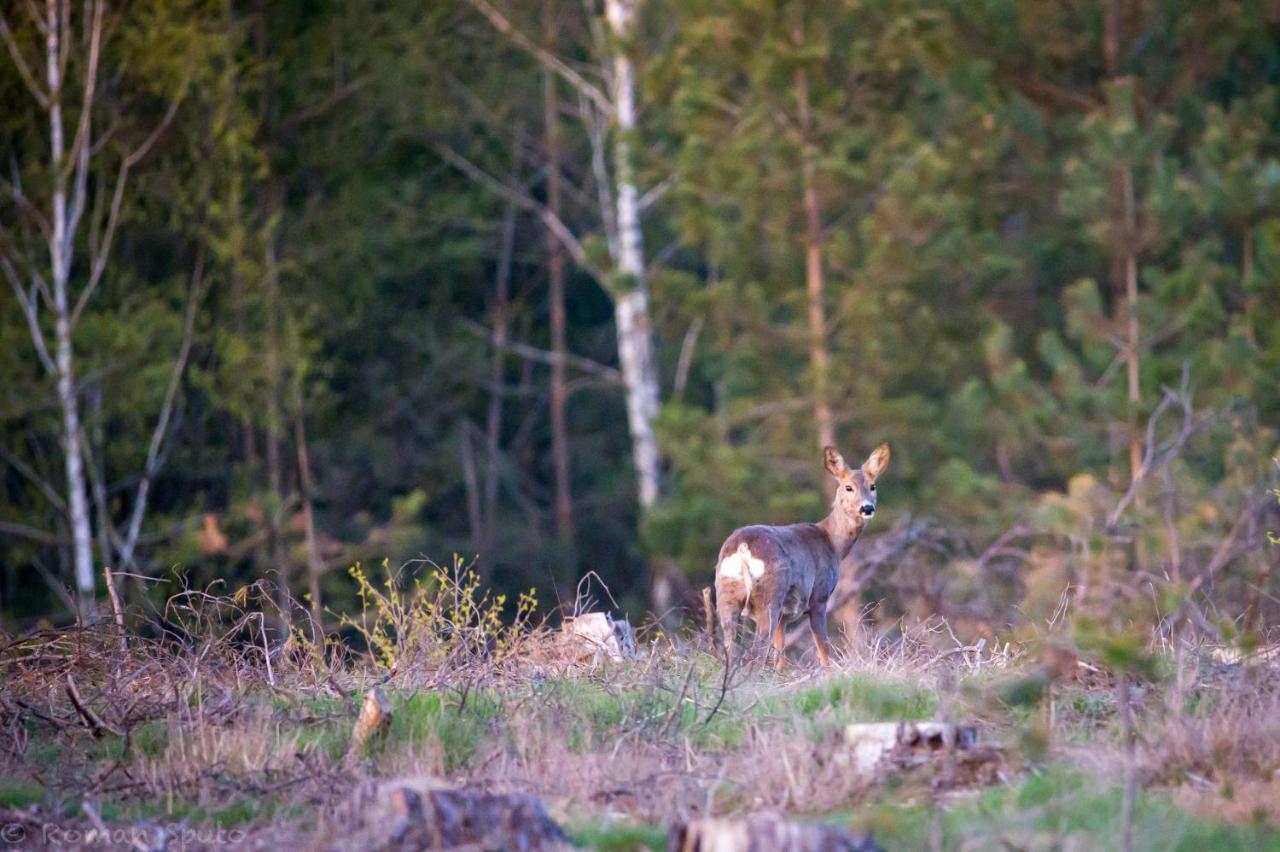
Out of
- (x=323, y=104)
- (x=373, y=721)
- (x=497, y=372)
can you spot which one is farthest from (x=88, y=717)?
(x=497, y=372)

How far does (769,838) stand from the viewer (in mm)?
5430

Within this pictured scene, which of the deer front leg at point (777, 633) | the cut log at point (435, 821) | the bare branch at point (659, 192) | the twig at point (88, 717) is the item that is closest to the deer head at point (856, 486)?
the deer front leg at point (777, 633)

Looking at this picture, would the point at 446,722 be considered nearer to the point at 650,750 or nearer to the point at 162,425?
the point at 650,750

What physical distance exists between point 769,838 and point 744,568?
15.1 ft

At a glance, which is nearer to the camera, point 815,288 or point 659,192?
point 815,288

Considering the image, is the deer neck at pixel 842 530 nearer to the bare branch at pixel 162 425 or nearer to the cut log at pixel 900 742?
the cut log at pixel 900 742

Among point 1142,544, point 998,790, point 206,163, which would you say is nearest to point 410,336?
point 206,163

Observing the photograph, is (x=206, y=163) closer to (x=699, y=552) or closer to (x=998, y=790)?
(x=699, y=552)

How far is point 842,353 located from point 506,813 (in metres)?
16.4

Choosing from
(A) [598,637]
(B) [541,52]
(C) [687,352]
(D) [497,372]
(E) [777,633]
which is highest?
(B) [541,52]

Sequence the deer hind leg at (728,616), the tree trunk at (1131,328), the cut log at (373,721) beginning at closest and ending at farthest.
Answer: the cut log at (373,721) → the deer hind leg at (728,616) → the tree trunk at (1131,328)

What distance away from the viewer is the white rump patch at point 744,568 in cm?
996

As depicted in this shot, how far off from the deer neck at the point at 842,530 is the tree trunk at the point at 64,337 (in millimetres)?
12189

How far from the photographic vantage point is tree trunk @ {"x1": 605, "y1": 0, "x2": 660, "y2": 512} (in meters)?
22.7
